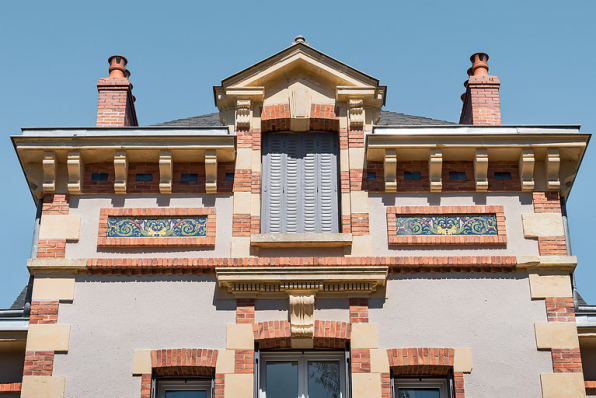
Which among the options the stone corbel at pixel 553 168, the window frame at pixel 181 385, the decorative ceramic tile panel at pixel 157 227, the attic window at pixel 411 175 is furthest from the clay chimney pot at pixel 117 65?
the stone corbel at pixel 553 168

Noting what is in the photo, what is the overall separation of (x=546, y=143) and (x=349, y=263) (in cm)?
347

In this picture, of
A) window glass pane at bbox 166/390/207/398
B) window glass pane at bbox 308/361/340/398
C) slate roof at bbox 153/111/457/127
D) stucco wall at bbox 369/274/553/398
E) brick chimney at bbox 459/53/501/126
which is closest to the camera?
stucco wall at bbox 369/274/553/398

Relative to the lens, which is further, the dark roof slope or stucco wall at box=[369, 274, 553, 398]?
the dark roof slope

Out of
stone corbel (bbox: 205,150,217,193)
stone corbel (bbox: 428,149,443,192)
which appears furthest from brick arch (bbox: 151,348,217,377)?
stone corbel (bbox: 428,149,443,192)

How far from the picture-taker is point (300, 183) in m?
16.1

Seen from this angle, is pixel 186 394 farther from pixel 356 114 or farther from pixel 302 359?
pixel 356 114

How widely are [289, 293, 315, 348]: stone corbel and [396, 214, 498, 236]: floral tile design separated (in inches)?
68.3

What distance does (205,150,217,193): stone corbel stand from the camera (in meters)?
15.7

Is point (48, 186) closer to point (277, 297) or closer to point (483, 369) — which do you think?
point (277, 297)

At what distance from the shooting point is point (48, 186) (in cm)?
1570

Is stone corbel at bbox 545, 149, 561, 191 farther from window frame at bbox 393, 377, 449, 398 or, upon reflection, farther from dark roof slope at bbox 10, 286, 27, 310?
dark roof slope at bbox 10, 286, 27, 310

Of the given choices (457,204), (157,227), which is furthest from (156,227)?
(457,204)

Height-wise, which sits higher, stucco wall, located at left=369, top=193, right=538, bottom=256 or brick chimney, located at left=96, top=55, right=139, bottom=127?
brick chimney, located at left=96, top=55, right=139, bottom=127

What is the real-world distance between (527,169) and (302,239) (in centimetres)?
350
